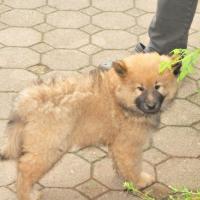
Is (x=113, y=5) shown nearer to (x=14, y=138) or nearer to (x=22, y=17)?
(x=22, y=17)

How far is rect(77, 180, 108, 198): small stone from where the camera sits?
4.48 metres

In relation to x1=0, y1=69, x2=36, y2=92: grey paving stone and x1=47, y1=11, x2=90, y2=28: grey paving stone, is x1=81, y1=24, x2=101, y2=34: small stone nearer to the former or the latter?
x1=47, y1=11, x2=90, y2=28: grey paving stone

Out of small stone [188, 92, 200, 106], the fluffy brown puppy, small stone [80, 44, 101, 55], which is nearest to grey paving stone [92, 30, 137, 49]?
small stone [80, 44, 101, 55]

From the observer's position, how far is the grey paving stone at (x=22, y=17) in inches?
280

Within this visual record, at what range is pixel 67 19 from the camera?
23.8 ft

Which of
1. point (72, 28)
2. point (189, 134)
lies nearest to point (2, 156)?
point (189, 134)

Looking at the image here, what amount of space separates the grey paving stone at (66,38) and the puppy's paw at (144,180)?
2474 millimetres

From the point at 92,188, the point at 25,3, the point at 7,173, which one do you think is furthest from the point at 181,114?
the point at 25,3

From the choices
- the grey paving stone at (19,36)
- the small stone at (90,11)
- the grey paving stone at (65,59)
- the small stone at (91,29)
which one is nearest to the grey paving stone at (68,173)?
the grey paving stone at (65,59)

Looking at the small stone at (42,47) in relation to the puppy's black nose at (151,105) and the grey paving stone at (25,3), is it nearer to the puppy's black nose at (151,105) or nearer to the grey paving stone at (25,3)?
the grey paving stone at (25,3)

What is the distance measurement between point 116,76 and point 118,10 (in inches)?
136

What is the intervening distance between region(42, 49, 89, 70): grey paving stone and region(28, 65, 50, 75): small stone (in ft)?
0.24

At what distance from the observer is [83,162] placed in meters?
4.80

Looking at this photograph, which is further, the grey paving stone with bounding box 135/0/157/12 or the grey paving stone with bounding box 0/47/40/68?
the grey paving stone with bounding box 135/0/157/12
